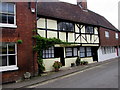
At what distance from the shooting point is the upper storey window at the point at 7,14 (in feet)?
31.0

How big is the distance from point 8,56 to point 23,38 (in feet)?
5.72

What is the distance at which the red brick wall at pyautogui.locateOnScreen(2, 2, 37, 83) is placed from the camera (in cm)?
948

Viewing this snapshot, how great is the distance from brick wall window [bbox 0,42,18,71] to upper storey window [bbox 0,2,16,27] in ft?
4.93

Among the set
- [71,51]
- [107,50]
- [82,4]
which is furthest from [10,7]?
[107,50]

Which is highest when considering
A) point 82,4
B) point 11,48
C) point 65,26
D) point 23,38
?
point 82,4

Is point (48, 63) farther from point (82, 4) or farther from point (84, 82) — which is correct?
point (82, 4)

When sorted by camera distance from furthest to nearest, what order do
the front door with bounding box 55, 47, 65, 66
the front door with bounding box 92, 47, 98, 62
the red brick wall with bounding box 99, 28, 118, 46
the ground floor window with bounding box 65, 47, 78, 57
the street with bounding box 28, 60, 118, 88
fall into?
the red brick wall with bounding box 99, 28, 118, 46
the front door with bounding box 92, 47, 98, 62
the ground floor window with bounding box 65, 47, 78, 57
the front door with bounding box 55, 47, 65, 66
the street with bounding box 28, 60, 118, 88

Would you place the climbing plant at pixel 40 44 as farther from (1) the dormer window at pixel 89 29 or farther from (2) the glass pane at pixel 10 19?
(1) the dormer window at pixel 89 29

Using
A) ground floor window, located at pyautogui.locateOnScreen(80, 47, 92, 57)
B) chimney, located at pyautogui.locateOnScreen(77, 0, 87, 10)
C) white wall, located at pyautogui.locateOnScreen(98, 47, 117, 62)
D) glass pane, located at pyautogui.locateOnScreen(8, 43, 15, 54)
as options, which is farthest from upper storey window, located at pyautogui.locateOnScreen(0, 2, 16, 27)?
white wall, located at pyautogui.locateOnScreen(98, 47, 117, 62)

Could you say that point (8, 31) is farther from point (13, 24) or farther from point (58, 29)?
point (58, 29)

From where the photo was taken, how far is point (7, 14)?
31.6ft

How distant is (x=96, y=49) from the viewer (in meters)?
20.8

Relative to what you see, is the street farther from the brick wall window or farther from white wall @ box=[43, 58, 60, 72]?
white wall @ box=[43, 58, 60, 72]

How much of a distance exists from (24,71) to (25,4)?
5229 millimetres
